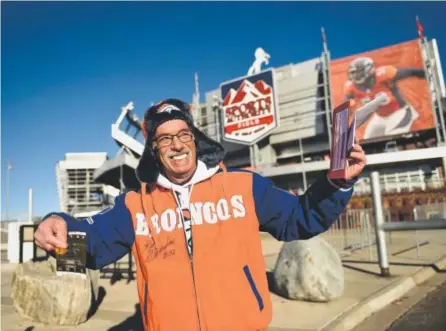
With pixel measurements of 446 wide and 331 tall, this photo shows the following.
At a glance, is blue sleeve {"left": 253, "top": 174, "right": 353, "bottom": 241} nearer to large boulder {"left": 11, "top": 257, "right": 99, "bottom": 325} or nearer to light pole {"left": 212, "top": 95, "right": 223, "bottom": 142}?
large boulder {"left": 11, "top": 257, "right": 99, "bottom": 325}

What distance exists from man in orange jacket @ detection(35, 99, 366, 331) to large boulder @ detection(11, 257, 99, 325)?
302cm

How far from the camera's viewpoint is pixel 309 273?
16.7 ft

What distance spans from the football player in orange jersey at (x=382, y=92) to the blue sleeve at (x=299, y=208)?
33613mm

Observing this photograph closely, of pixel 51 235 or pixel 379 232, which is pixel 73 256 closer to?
pixel 51 235

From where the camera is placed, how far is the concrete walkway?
422 centimetres

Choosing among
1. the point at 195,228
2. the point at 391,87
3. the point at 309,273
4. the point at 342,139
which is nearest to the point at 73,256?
the point at 195,228

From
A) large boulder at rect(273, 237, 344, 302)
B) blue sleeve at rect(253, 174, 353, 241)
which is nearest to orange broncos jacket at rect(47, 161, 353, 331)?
blue sleeve at rect(253, 174, 353, 241)

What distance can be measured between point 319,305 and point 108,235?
3842mm

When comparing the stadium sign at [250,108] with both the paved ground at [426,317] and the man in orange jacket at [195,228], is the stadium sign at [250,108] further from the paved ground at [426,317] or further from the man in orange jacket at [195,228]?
the man in orange jacket at [195,228]

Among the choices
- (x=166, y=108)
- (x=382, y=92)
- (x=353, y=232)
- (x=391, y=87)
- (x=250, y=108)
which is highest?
(x=391, y=87)

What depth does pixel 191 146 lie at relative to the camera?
2.22 metres

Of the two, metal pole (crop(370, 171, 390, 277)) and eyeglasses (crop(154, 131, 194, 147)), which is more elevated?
eyeglasses (crop(154, 131, 194, 147))

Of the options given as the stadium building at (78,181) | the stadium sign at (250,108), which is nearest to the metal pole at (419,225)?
the stadium sign at (250,108)

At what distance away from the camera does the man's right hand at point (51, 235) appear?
1771 millimetres
